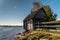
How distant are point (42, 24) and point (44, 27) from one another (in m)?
1.36

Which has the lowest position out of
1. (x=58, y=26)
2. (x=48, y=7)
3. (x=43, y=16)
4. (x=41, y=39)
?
(x=41, y=39)

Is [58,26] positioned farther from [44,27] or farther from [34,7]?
[34,7]

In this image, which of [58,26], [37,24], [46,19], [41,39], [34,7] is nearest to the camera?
[41,39]

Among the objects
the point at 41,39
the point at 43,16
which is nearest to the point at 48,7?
the point at 43,16

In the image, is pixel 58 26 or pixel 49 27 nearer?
pixel 58 26

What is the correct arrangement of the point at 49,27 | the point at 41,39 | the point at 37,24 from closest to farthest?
the point at 41,39 < the point at 49,27 < the point at 37,24

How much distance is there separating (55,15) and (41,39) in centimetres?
1958

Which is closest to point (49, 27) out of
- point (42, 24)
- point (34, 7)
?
point (42, 24)

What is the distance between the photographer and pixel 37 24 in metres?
29.2

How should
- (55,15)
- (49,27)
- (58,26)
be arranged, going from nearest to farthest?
(58,26) < (49,27) < (55,15)

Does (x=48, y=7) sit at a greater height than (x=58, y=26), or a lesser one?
greater

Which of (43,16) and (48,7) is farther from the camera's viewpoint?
(48,7)

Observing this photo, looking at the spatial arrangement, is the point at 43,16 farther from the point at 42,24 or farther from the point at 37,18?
the point at 42,24

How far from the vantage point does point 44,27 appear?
25266 millimetres
